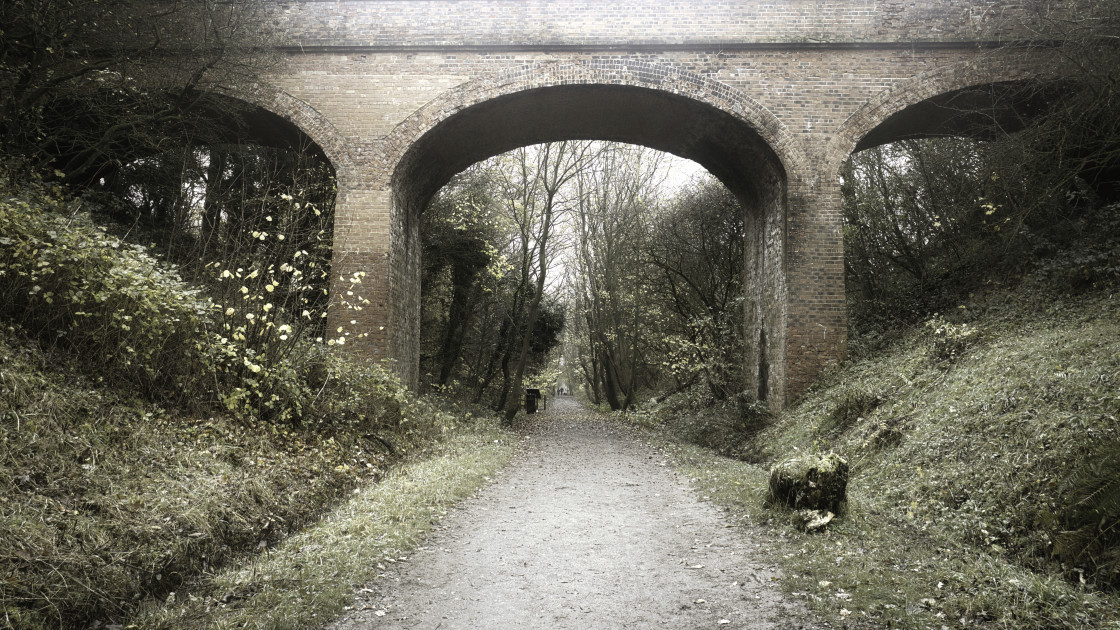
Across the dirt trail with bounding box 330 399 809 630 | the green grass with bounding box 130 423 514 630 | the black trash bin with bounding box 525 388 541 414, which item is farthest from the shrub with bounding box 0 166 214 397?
the black trash bin with bounding box 525 388 541 414

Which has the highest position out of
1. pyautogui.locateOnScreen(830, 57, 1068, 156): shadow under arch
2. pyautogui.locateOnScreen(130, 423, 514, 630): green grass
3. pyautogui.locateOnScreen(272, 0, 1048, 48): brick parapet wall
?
pyautogui.locateOnScreen(272, 0, 1048, 48): brick parapet wall

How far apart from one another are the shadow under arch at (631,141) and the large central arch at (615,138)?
0.9 inches

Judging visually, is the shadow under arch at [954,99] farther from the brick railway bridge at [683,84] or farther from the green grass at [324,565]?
the green grass at [324,565]

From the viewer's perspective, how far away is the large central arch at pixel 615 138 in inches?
456

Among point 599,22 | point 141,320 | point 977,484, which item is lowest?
point 977,484

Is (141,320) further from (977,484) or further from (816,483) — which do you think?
(977,484)

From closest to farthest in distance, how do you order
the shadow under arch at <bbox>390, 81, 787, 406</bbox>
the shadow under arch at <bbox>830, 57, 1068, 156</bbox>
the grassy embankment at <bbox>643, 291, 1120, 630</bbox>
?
the grassy embankment at <bbox>643, 291, 1120, 630</bbox> → the shadow under arch at <bbox>830, 57, 1068, 156</bbox> → the shadow under arch at <bbox>390, 81, 787, 406</bbox>

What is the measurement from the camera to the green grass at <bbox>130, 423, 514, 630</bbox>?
3.53 metres

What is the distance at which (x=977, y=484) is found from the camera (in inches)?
202

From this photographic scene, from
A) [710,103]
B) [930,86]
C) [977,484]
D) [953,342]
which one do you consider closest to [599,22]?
[710,103]

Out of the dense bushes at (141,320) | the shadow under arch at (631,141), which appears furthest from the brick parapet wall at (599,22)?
the dense bushes at (141,320)

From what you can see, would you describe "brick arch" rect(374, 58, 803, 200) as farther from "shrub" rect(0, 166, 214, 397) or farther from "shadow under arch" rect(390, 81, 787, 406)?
"shrub" rect(0, 166, 214, 397)

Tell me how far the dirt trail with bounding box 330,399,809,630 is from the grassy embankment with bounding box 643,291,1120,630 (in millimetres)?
437

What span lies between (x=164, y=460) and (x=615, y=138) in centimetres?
1114
